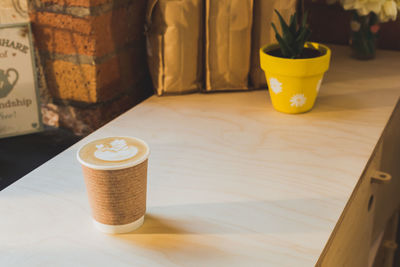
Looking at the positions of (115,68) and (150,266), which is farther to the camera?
(115,68)

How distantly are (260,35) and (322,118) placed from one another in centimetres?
26

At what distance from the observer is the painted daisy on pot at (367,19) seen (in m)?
1.22

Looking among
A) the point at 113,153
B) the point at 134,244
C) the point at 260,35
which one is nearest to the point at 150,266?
the point at 134,244

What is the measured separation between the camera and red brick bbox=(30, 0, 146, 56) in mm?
1014

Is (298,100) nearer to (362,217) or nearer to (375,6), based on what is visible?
(362,217)

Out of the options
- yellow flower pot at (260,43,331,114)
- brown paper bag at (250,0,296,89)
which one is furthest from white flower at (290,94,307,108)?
brown paper bag at (250,0,296,89)

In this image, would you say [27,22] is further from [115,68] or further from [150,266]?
[150,266]

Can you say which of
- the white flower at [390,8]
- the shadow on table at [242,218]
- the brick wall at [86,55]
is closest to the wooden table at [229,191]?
the shadow on table at [242,218]

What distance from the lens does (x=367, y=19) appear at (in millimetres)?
1299

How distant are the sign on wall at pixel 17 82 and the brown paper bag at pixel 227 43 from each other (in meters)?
0.40

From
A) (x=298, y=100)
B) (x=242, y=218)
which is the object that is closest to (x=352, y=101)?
(x=298, y=100)

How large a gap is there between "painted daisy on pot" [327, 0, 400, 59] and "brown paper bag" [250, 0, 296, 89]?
0.78 ft

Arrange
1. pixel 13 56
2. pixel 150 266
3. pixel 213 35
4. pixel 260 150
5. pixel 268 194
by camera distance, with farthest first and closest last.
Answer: pixel 213 35 → pixel 13 56 → pixel 260 150 → pixel 268 194 → pixel 150 266

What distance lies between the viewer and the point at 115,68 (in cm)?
111
